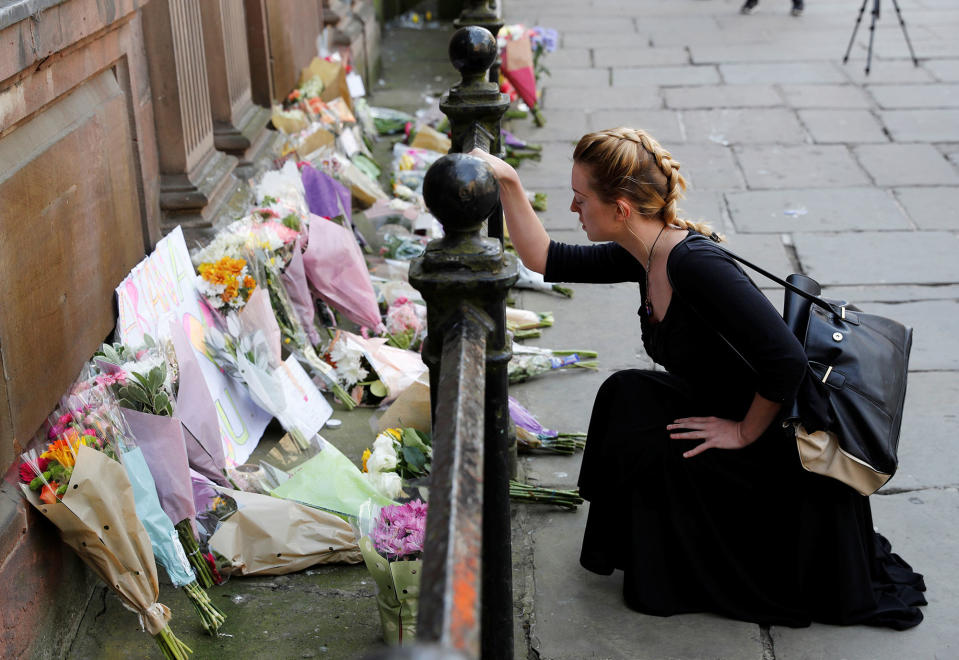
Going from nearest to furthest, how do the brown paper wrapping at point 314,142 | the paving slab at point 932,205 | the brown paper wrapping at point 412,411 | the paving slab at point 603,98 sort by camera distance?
the brown paper wrapping at point 412,411 → the brown paper wrapping at point 314,142 → the paving slab at point 932,205 → the paving slab at point 603,98

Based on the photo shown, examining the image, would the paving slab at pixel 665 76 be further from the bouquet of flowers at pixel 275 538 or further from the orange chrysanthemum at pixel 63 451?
the orange chrysanthemum at pixel 63 451

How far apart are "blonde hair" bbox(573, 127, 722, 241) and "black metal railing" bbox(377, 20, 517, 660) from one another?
69 cm

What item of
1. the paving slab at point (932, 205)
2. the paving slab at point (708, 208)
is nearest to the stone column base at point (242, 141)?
Answer: the paving slab at point (708, 208)

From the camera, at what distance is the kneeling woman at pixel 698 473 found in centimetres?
253

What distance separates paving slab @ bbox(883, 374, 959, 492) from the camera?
332 centimetres

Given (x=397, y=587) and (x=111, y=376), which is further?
(x=111, y=376)

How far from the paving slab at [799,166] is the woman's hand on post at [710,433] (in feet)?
13.3

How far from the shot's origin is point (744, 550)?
2.68 metres

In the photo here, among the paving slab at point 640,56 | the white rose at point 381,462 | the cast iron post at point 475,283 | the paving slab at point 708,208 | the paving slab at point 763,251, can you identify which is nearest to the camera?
the cast iron post at point 475,283

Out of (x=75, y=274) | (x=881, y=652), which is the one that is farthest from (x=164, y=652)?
(x=881, y=652)

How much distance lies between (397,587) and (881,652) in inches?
47.7

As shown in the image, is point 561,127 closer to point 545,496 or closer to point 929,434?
point 929,434

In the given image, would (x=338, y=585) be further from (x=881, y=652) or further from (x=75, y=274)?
(x=881, y=652)

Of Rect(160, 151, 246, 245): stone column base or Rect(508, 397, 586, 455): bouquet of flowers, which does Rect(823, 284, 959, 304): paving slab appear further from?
Rect(160, 151, 246, 245): stone column base
